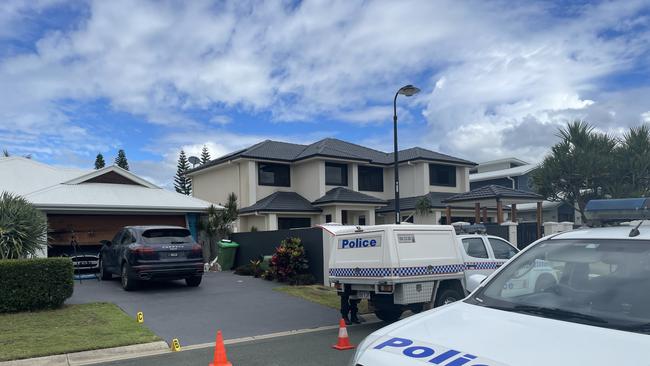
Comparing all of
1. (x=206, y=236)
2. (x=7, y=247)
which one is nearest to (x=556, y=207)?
(x=206, y=236)

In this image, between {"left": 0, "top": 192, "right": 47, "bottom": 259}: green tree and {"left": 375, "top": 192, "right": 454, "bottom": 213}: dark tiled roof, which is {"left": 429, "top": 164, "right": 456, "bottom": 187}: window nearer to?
{"left": 375, "top": 192, "right": 454, "bottom": 213}: dark tiled roof

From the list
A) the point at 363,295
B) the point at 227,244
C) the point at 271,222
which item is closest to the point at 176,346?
the point at 363,295

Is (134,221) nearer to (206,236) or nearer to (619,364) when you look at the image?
(206,236)

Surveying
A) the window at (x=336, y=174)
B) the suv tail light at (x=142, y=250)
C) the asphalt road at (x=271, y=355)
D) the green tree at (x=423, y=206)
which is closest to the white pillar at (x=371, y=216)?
the window at (x=336, y=174)

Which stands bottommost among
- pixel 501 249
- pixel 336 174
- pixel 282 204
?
pixel 501 249

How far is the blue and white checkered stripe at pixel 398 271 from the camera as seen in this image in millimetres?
9547

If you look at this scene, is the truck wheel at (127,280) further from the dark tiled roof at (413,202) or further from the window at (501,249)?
the dark tiled roof at (413,202)

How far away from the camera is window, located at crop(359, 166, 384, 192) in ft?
107

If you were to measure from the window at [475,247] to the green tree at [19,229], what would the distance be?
10146 millimetres

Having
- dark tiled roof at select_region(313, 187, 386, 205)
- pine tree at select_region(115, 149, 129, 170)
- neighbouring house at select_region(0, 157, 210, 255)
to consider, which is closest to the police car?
neighbouring house at select_region(0, 157, 210, 255)

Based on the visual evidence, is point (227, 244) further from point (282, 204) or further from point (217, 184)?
point (217, 184)

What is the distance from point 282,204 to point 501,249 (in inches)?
665

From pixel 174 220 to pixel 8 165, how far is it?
27.1 ft

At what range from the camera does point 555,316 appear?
3525 millimetres
